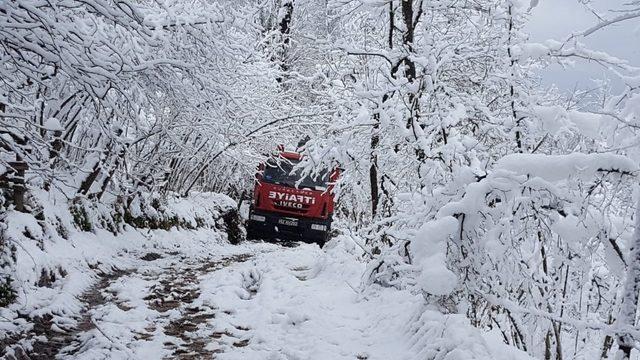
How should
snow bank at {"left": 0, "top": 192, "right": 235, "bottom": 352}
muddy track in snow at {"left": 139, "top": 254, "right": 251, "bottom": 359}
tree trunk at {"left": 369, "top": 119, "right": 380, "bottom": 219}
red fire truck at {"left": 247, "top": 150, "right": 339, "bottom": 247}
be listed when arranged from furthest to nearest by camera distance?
1. red fire truck at {"left": 247, "top": 150, "right": 339, "bottom": 247}
2. tree trunk at {"left": 369, "top": 119, "right": 380, "bottom": 219}
3. snow bank at {"left": 0, "top": 192, "right": 235, "bottom": 352}
4. muddy track in snow at {"left": 139, "top": 254, "right": 251, "bottom": 359}

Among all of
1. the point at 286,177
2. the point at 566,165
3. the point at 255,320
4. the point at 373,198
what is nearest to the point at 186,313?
the point at 255,320

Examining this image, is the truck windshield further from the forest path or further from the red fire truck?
the forest path

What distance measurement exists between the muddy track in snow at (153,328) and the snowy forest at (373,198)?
0.11 ft

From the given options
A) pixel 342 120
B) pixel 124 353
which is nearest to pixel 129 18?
pixel 124 353

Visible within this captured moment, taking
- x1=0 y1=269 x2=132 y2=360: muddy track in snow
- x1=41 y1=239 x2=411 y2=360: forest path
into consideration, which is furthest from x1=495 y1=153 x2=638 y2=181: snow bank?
x1=0 y1=269 x2=132 y2=360: muddy track in snow

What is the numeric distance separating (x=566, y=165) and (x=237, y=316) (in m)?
4.44

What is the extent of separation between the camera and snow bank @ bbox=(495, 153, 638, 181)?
3430 millimetres

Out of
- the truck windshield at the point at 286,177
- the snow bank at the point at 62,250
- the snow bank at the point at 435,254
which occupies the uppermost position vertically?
the truck windshield at the point at 286,177

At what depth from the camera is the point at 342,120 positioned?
9.12m

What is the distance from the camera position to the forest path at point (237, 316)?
5254 millimetres

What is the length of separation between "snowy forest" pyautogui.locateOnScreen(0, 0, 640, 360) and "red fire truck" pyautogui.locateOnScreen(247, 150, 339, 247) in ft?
14.7

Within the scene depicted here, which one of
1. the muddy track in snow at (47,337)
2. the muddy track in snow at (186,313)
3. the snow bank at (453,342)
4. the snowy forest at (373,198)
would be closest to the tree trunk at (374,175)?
the snowy forest at (373,198)

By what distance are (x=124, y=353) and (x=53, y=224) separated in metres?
3.63

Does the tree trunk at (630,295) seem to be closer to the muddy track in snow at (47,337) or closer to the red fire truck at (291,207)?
the muddy track in snow at (47,337)
